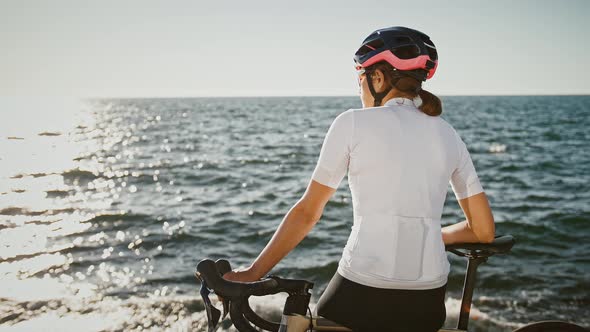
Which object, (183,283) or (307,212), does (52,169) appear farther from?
(307,212)

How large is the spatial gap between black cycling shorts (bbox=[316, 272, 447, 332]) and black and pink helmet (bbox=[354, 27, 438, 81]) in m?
1.01

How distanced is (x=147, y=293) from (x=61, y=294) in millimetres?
1569

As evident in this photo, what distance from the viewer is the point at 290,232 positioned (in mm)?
1953

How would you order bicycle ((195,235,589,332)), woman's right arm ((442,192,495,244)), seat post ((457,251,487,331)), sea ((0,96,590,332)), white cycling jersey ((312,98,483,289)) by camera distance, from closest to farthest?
bicycle ((195,235,589,332))
white cycling jersey ((312,98,483,289))
woman's right arm ((442,192,495,244))
seat post ((457,251,487,331))
sea ((0,96,590,332))

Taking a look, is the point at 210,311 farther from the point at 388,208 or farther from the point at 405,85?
the point at 405,85

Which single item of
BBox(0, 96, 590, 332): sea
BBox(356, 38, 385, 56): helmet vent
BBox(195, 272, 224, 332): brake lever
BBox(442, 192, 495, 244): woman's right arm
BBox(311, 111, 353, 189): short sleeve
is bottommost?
BBox(0, 96, 590, 332): sea

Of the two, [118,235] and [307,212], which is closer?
[307,212]

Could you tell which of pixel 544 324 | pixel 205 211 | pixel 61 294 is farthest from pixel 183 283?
pixel 544 324

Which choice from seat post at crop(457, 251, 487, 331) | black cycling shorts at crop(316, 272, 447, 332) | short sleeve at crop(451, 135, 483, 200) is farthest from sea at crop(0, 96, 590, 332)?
short sleeve at crop(451, 135, 483, 200)

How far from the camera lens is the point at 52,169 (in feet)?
85.4

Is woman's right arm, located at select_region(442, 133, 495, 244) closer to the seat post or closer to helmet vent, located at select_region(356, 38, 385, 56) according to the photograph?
the seat post

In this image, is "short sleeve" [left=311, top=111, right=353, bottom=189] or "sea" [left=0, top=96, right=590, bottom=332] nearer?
"short sleeve" [left=311, top=111, right=353, bottom=189]

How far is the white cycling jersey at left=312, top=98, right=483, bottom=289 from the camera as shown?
1.90 m

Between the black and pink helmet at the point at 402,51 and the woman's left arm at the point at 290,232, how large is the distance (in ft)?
2.20
